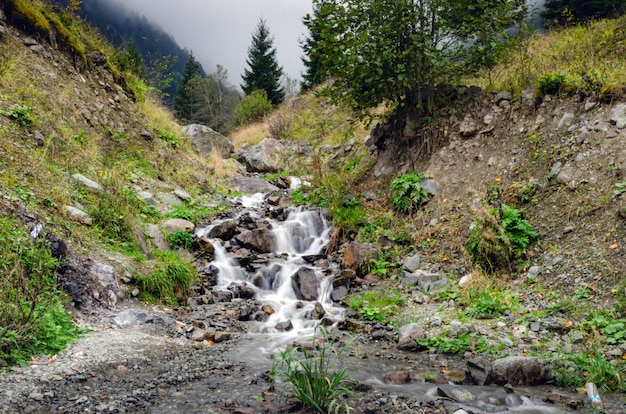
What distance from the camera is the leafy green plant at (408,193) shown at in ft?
31.0

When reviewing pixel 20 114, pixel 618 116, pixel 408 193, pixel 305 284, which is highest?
pixel 618 116

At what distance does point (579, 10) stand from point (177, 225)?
50.8ft

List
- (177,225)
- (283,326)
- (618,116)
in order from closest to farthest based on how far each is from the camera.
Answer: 1. (283,326)
2. (618,116)
3. (177,225)

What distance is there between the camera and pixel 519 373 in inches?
172

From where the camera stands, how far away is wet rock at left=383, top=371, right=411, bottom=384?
4.53 metres

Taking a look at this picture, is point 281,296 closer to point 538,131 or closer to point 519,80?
point 538,131

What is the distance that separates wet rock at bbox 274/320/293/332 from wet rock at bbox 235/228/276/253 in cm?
340

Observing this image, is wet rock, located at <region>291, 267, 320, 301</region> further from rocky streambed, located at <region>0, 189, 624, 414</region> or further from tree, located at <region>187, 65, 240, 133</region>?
tree, located at <region>187, 65, 240, 133</region>

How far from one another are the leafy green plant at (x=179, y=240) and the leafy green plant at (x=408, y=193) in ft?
16.0

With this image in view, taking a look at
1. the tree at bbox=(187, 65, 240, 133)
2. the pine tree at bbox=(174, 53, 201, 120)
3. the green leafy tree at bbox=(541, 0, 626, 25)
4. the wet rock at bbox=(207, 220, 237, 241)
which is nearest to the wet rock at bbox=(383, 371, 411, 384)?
the wet rock at bbox=(207, 220, 237, 241)

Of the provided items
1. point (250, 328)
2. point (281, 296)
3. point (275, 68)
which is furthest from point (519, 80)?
point (275, 68)

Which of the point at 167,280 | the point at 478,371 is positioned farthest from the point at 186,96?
the point at 478,371

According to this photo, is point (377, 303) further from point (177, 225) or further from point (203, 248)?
point (177, 225)

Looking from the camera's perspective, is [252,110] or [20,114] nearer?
[20,114]
